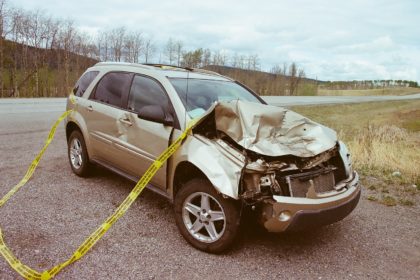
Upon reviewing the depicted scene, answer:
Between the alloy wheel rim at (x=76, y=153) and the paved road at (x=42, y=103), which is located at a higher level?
the alloy wheel rim at (x=76, y=153)

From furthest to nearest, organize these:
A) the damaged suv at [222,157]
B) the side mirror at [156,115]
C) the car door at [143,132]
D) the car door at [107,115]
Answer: the car door at [107,115] → the car door at [143,132] → the side mirror at [156,115] → the damaged suv at [222,157]

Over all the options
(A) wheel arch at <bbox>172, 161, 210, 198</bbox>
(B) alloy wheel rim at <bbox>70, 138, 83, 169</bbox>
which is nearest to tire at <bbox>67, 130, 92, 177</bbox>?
(B) alloy wheel rim at <bbox>70, 138, 83, 169</bbox>

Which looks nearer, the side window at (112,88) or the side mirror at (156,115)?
the side mirror at (156,115)

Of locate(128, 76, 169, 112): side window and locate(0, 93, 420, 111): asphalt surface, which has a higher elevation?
locate(128, 76, 169, 112): side window

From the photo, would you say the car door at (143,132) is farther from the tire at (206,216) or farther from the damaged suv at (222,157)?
the tire at (206,216)

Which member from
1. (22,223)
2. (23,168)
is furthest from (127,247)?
(23,168)

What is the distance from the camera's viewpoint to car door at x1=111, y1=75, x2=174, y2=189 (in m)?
3.87

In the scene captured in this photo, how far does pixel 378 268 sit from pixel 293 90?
56296 millimetres

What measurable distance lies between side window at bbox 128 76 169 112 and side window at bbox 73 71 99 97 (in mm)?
1196

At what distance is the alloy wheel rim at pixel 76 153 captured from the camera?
542 cm

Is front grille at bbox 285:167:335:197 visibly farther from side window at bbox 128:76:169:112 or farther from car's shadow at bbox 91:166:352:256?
side window at bbox 128:76:169:112

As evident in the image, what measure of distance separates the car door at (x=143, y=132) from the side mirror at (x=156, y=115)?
56mm

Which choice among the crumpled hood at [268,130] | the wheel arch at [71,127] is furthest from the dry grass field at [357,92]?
the crumpled hood at [268,130]

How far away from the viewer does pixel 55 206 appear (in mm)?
4406
